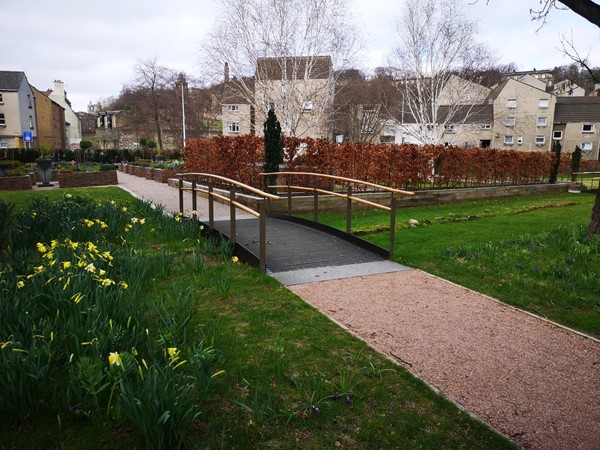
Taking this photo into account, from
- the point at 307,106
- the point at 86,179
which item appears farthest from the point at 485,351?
the point at 307,106

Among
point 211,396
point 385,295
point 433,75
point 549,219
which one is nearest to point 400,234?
point 385,295

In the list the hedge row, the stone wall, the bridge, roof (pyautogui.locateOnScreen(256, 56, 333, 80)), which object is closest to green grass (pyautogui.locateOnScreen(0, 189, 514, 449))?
the bridge

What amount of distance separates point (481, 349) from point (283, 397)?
2001 mm

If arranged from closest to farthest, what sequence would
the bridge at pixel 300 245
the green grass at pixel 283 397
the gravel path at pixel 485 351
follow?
the green grass at pixel 283 397 → the gravel path at pixel 485 351 → the bridge at pixel 300 245

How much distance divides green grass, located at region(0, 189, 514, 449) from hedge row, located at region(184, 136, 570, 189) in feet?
30.2

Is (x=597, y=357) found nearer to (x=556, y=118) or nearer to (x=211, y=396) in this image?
(x=211, y=396)

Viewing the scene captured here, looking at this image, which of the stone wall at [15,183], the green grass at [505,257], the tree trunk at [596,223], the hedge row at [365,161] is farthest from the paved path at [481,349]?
the stone wall at [15,183]

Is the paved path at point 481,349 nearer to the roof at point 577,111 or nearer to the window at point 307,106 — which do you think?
the window at point 307,106

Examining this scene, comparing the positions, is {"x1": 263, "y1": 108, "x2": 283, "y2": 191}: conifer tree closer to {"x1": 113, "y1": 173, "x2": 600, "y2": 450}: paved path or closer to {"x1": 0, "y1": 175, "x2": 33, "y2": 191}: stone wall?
{"x1": 113, "y1": 173, "x2": 600, "y2": 450}: paved path

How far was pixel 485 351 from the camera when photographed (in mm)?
4051

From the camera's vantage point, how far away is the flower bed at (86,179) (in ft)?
64.4

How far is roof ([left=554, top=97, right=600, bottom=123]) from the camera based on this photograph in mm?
54625

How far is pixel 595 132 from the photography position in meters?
54.3

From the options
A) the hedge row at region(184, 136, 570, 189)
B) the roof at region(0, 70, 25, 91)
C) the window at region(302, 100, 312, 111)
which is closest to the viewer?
the hedge row at region(184, 136, 570, 189)
